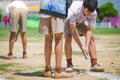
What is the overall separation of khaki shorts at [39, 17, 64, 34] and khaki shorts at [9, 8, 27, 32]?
3.12 m

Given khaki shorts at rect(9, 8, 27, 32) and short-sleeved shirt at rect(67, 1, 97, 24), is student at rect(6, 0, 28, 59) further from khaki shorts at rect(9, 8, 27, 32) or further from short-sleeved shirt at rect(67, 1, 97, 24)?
short-sleeved shirt at rect(67, 1, 97, 24)

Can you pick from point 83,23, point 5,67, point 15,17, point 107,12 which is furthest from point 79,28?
point 107,12

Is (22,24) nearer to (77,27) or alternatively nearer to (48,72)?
(77,27)

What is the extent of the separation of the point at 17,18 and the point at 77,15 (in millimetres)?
2928

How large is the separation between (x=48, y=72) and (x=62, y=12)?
1.03 metres

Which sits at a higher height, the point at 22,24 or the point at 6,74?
the point at 22,24

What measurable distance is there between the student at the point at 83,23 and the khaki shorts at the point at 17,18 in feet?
8.02

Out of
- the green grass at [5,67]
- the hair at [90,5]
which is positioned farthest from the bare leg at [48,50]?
the green grass at [5,67]

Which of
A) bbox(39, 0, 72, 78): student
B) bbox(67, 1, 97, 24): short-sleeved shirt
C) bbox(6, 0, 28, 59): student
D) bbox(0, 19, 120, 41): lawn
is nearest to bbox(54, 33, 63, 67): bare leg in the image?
bbox(39, 0, 72, 78): student

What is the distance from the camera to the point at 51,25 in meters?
5.97

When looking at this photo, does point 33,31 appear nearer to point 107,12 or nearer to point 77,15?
point 77,15

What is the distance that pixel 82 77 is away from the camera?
6.06 meters

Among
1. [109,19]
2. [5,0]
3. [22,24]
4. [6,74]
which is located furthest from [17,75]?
[109,19]

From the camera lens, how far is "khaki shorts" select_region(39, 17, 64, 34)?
5.94m
